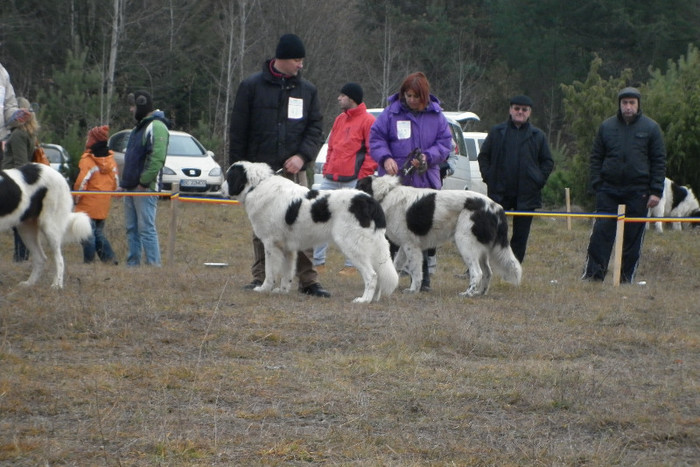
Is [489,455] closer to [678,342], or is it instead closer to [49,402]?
[49,402]

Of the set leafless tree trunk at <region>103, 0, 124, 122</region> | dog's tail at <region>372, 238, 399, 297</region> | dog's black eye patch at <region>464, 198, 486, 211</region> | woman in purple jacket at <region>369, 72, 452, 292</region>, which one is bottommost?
dog's tail at <region>372, 238, 399, 297</region>

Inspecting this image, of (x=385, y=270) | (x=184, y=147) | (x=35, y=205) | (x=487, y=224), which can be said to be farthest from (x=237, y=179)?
(x=184, y=147)

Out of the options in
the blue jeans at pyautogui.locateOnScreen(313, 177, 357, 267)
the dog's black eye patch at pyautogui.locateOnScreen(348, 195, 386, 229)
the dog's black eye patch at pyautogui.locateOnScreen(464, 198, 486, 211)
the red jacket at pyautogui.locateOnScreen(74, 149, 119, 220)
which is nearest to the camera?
the dog's black eye patch at pyautogui.locateOnScreen(348, 195, 386, 229)

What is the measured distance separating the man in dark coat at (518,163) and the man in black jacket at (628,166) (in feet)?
2.04

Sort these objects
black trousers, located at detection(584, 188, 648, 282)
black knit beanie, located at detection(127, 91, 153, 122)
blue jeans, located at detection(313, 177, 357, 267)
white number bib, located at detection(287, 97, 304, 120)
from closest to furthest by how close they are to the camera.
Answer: white number bib, located at detection(287, 97, 304, 120) < black trousers, located at detection(584, 188, 648, 282) < black knit beanie, located at detection(127, 91, 153, 122) < blue jeans, located at detection(313, 177, 357, 267)

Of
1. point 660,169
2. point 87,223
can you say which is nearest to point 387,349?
point 87,223

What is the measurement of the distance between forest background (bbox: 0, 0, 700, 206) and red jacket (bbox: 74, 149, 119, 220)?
830 cm

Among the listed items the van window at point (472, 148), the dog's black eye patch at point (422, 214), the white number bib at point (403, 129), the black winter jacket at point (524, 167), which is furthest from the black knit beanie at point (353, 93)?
the van window at point (472, 148)

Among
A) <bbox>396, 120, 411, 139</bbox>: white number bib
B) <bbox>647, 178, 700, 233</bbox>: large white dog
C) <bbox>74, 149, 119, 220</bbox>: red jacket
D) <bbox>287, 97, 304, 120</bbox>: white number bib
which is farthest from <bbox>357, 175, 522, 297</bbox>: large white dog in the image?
<bbox>647, 178, 700, 233</bbox>: large white dog

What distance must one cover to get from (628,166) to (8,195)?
234 inches

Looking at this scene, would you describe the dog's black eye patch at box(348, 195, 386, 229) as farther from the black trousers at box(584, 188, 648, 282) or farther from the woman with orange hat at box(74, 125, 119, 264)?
the woman with orange hat at box(74, 125, 119, 264)

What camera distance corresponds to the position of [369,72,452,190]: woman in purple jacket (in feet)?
28.8

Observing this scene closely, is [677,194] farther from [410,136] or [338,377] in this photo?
[338,377]

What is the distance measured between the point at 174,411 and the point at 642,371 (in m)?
2.90
